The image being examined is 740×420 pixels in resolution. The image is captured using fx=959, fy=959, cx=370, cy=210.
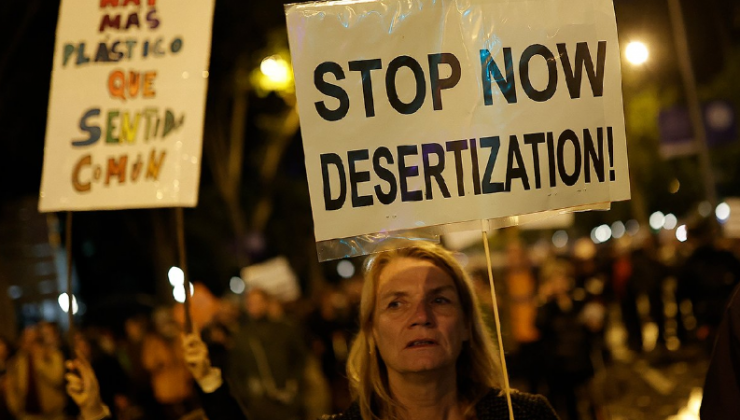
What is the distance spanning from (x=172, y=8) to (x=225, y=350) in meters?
7.87

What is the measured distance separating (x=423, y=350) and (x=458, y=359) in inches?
15.2

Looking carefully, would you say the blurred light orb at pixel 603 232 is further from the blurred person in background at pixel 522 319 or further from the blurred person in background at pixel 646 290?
the blurred person in background at pixel 522 319

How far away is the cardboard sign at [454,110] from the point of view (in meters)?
3.33

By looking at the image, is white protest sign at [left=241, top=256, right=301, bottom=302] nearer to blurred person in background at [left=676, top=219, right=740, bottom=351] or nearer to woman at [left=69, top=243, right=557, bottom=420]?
blurred person in background at [left=676, top=219, right=740, bottom=351]

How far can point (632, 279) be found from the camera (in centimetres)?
1866

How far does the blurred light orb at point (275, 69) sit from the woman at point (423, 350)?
1665 cm

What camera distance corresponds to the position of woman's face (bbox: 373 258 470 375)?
3264 mm

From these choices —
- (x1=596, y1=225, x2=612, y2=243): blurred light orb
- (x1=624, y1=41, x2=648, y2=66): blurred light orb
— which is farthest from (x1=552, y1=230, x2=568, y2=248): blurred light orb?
(x1=624, y1=41, x2=648, y2=66): blurred light orb

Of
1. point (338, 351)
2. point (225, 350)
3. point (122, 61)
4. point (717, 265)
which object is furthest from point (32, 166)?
point (122, 61)

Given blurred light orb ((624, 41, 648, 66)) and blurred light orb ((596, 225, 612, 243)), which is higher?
blurred light orb ((624, 41, 648, 66))

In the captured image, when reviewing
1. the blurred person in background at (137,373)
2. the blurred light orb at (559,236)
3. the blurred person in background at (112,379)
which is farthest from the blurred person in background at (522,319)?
the blurred light orb at (559,236)

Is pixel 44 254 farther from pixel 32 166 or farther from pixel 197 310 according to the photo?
pixel 197 310

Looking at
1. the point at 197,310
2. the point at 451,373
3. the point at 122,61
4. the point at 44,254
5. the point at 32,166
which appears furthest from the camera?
the point at 32,166

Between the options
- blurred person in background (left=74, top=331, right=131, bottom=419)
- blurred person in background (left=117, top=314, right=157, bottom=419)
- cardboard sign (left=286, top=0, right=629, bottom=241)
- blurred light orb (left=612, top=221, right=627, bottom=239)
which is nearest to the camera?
cardboard sign (left=286, top=0, right=629, bottom=241)
